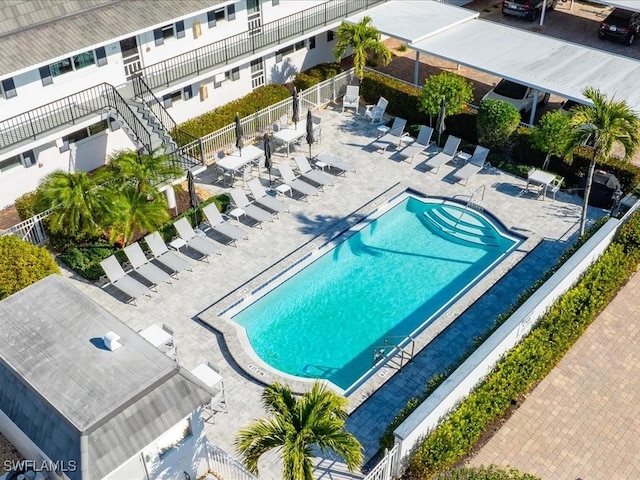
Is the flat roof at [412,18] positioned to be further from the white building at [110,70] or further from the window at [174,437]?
the window at [174,437]

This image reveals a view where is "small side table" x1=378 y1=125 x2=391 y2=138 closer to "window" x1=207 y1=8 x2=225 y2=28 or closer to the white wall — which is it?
"window" x1=207 y1=8 x2=225 y2=28

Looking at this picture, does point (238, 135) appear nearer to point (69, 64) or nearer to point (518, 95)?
point (69, 64)

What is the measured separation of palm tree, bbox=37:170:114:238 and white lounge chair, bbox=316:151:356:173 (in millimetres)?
10021

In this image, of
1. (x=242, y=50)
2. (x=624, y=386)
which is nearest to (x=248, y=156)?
(x=242, y=50)

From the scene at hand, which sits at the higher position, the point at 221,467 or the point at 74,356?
the point at 74,356

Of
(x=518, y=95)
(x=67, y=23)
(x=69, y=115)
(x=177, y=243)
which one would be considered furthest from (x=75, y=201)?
(x=518, y=95)

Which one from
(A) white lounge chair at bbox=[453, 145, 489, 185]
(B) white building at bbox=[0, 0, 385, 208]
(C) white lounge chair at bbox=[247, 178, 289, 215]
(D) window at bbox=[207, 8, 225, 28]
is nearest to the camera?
(B) white building at bbox=[0, 0, 385, 208]

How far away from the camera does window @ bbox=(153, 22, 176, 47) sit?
30422 millimetres

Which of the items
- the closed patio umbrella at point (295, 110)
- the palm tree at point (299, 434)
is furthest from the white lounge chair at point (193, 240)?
the palm tree at point (299, 434)

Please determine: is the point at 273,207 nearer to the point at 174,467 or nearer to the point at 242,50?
the point at 242,50

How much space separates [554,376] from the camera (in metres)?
21.1

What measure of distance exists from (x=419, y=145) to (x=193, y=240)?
39.1ft

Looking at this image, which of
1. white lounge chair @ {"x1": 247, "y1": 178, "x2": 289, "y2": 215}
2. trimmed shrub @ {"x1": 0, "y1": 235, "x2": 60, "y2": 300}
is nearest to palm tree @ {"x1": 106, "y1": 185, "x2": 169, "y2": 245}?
trimmed shrub @ {"x1": 0, "y1": 235, "x2": 60, "y2": 300}

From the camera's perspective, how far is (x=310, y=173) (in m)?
30.2
